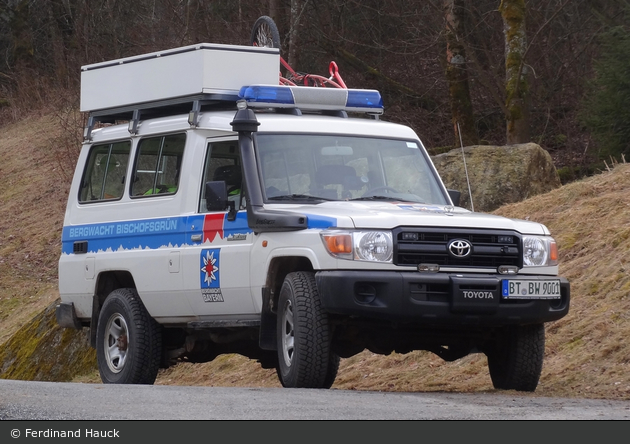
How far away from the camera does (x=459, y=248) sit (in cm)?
797

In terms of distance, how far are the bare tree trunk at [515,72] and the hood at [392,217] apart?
1015cm

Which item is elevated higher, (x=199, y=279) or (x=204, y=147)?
(x=204, y=147)

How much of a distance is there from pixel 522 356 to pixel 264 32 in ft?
18.0

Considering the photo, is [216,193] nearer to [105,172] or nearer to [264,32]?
[105,172]

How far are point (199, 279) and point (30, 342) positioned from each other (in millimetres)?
7117

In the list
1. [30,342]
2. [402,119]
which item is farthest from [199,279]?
[402,119]

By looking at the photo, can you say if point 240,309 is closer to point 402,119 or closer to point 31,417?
point 31,417

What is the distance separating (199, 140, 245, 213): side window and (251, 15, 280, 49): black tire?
9.34 feet

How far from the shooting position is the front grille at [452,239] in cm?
785

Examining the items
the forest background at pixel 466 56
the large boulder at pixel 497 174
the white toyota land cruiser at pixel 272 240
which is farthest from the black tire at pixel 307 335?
the forest background at pixel 466 56

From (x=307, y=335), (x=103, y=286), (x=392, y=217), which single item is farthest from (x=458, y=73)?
(x=307, y=335)

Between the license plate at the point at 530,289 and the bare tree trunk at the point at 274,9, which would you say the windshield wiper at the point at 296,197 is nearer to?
the license plate at the point at 530,289

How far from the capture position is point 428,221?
26.0 ft

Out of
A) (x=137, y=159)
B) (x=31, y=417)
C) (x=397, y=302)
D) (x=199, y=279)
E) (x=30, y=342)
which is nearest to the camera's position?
(x=31, y=417)
